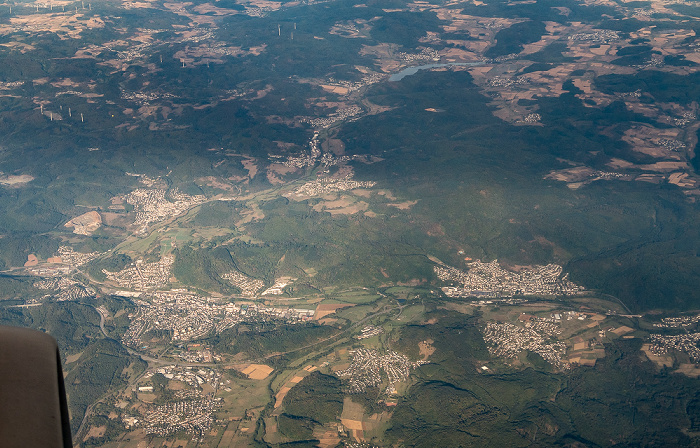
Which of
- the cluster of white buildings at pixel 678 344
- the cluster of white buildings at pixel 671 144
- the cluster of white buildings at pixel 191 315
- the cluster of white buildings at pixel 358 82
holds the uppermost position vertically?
the cluster of white buildings at pixel 358 82

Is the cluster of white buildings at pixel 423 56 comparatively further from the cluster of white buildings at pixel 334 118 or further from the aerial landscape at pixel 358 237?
the cluster of white buildings at pixel 334 118

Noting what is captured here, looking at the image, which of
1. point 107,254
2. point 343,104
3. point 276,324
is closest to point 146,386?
point 276,324

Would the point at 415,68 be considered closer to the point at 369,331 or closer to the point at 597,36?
the point at 597,36

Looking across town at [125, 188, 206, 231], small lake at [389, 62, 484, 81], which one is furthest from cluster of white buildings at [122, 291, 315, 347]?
small lake at [389, 62, 484, 81]

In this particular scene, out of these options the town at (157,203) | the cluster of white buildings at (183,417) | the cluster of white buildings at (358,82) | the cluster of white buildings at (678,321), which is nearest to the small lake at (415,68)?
the cluster of white buildings at (358,82)

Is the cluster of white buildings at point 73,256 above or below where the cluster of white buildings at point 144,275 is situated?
above

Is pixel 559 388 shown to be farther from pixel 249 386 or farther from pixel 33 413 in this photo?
pixel 33 413

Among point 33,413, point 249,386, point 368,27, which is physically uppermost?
point 33,413
